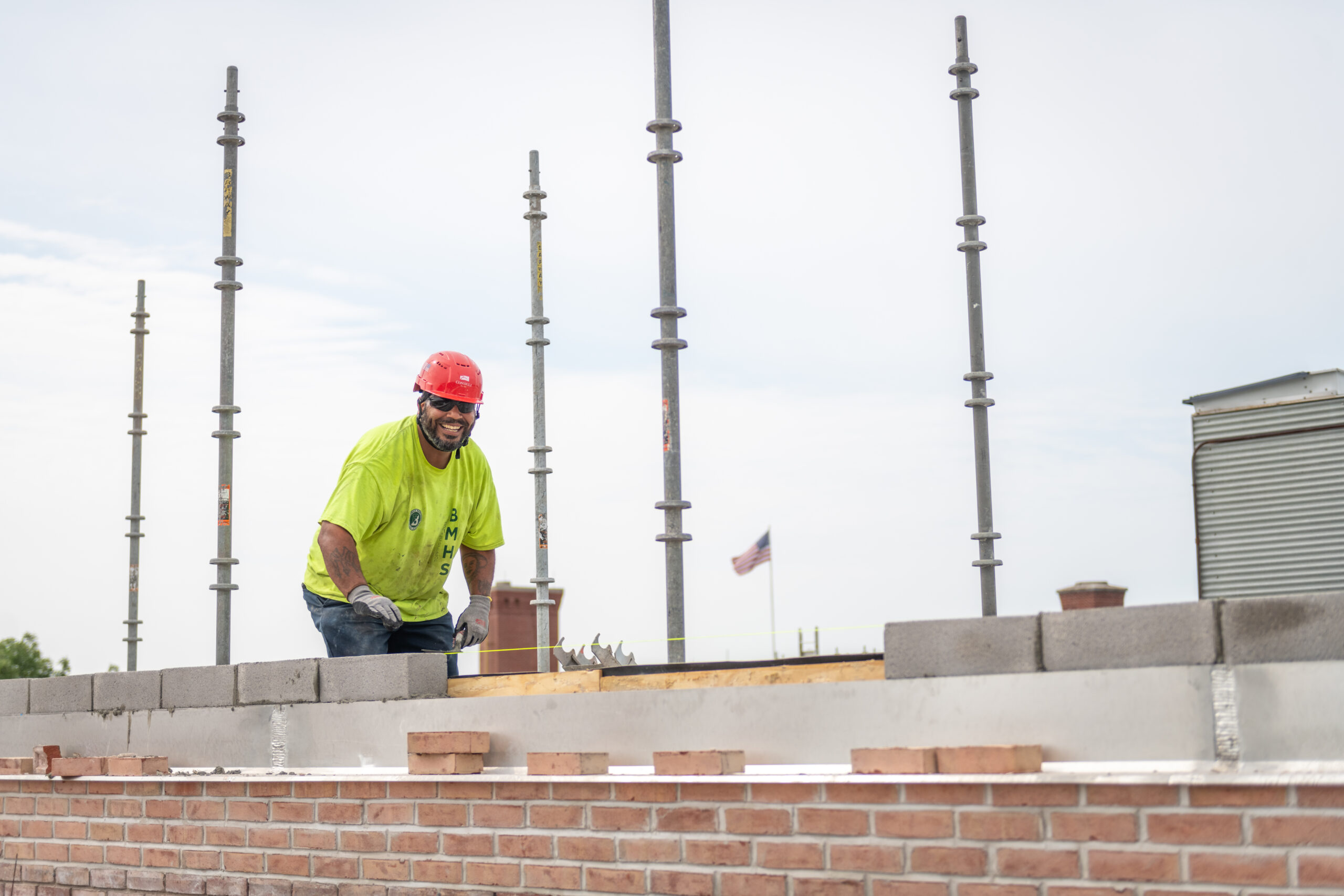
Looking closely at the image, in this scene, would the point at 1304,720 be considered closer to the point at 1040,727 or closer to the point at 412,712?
the point at 1040,727

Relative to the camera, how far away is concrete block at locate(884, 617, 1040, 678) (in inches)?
145

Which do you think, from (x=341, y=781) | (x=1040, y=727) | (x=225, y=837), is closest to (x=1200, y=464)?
(x=1040, y=727)

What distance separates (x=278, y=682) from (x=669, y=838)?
2.01 m

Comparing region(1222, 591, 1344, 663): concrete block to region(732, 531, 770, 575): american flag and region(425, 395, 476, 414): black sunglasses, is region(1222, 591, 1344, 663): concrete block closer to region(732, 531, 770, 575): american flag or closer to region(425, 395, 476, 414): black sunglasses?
region(425, 395, 476, 414): black sunglasses

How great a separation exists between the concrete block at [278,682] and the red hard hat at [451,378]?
1319 mm

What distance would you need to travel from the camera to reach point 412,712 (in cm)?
496

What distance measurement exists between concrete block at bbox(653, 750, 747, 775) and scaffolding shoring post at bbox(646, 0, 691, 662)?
6.46 ft

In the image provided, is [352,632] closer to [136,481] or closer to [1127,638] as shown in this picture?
[1127,638]

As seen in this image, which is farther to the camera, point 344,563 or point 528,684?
point 344,563

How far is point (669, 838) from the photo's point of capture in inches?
163

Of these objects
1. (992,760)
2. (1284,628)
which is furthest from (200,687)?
(1284,628)

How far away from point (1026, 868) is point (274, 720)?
3.11 m

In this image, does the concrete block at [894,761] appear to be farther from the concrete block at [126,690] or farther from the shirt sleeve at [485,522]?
the concrete block at [126,690]

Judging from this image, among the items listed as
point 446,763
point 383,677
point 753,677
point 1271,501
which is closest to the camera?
point 753,677
